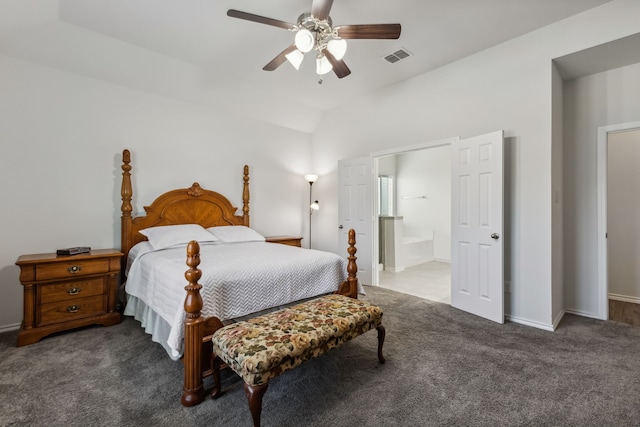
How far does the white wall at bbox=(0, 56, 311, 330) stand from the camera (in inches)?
111

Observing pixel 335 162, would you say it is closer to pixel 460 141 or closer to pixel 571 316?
pixel 460 141

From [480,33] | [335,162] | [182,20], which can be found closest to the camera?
[182,20]

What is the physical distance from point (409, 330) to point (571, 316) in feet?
6.28

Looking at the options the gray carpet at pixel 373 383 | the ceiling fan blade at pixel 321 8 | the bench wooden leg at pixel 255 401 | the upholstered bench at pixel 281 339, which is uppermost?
the ceiling fan blade at pixel 321 8

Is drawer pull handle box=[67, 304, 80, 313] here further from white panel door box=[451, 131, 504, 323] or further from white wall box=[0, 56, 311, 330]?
white panel door box=[451, 131, 504, 323]

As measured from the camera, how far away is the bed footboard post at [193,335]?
172cm

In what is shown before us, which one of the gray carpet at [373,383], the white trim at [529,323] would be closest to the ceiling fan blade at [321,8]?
the gray carpet at [373,383]

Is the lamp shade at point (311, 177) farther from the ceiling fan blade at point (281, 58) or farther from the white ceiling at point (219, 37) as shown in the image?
the ceiling fan blade at point (281, 58)

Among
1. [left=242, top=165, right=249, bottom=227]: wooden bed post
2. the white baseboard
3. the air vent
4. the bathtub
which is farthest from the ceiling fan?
the bathtub

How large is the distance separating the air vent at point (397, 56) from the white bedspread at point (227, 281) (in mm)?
2397

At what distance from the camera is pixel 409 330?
2807mm

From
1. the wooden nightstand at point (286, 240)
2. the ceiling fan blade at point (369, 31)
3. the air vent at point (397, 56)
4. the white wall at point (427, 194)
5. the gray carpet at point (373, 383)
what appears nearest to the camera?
the gray carpet at point (373, 383)

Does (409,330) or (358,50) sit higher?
(358,50)

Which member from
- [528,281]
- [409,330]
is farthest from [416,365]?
[528,281]
